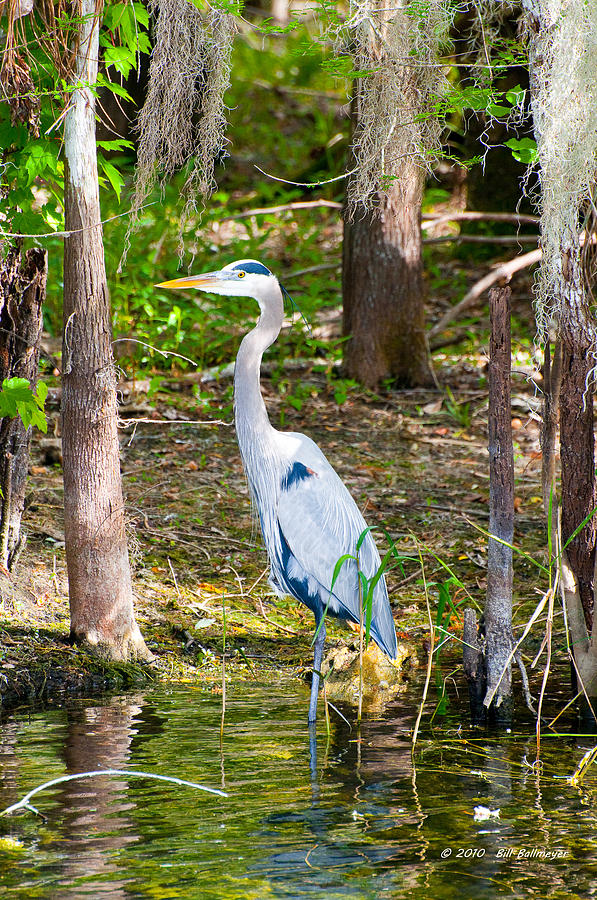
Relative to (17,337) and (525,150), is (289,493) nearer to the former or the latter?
(17,337)

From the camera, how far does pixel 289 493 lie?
497cm

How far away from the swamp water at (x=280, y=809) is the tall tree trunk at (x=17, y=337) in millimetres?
1138

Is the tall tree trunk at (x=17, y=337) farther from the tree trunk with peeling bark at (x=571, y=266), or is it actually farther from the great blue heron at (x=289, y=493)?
the tree trunk with peeling bark at (x=571, y=266)

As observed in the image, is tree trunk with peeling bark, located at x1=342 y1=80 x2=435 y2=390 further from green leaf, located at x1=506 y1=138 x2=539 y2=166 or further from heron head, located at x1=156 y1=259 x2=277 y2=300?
green leaf, located at x1=506 y1=138 x2=539 y2=166

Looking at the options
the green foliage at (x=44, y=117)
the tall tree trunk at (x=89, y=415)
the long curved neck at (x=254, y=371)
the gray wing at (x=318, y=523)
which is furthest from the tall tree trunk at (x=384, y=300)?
the tall tree trunk at (x=89, y=415)

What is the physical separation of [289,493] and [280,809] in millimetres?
1697

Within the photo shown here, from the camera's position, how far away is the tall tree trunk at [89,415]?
176 inches

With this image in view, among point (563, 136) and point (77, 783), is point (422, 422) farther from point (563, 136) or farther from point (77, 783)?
point (77, 783)

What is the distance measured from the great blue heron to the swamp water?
561 mm

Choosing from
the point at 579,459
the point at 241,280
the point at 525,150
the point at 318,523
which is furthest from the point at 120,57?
the point at 579,459

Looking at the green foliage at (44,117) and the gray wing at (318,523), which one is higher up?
the green foliage at (44,117)

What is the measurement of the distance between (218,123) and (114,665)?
2.61m

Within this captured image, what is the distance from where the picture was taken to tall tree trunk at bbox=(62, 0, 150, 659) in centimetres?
447

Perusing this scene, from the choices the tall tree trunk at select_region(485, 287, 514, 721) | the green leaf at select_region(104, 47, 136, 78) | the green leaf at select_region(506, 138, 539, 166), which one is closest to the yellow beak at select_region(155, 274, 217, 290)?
the green leaf at select_region(104, 47, 136, 78)
